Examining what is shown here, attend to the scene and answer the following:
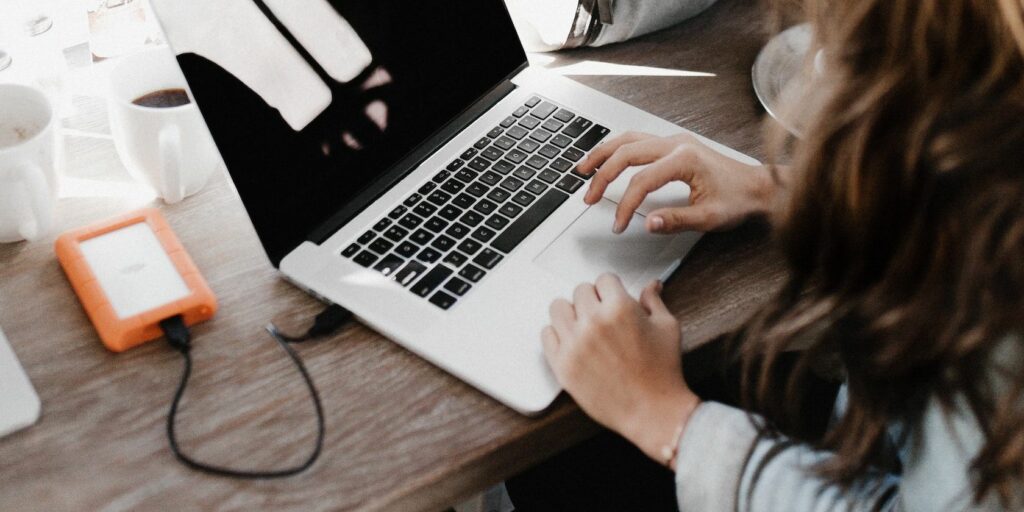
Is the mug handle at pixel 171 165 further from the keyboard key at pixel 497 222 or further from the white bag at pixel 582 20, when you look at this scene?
the white bag at pixel 582 20

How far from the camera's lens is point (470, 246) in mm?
708

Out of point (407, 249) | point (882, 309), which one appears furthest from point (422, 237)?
point (882, 309)

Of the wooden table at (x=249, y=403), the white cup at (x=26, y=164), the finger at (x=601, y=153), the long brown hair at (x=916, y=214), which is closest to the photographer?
the long brown hair at (x=916, y=214)

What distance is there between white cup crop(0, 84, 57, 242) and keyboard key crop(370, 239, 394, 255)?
0.27m

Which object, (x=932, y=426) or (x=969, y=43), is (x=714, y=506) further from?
(x=969, y=43)

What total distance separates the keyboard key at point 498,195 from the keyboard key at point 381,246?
0.34ft

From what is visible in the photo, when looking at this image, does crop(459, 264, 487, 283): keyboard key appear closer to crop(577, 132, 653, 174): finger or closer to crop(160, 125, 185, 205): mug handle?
crop(577, 132, 653, 174): finger

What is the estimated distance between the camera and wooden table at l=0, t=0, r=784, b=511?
1.86 feet

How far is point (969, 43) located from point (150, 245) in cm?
60

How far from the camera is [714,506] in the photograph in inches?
24.0

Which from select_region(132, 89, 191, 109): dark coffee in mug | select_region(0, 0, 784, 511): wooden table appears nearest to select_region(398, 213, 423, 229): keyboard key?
select_region(0, 0, 784, 511): wooden table

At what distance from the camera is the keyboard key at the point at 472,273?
684 mm

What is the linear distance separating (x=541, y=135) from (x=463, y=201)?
124 millimetres

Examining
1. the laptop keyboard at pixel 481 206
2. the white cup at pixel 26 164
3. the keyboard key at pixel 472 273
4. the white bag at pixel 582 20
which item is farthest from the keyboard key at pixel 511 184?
the white cup at pixel 26 164
